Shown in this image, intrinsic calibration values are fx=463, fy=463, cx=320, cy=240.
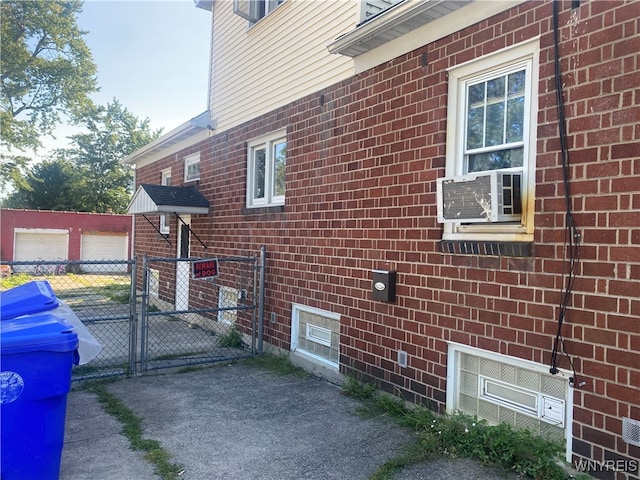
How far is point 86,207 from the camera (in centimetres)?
3712

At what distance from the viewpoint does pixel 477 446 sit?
383 cm

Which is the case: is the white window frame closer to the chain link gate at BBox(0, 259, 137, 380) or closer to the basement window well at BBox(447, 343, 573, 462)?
the basement window well at BBox(447, 343, 573, 462)

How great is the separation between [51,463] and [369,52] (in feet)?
16.8

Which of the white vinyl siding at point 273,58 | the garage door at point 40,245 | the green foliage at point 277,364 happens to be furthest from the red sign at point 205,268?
the garage door at point 40,245

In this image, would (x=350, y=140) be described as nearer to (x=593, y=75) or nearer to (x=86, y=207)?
(x=593, y=75)

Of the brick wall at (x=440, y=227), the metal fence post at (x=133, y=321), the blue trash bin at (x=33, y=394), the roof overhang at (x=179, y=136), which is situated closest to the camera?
the blue trash bin at (x=33, y=394)

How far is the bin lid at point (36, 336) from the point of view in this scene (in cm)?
294

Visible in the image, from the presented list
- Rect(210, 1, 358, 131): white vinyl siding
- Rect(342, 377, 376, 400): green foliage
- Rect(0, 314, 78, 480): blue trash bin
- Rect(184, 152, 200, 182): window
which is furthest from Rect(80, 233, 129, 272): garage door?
Rect(0, 314, 78, 480): blue trash bin

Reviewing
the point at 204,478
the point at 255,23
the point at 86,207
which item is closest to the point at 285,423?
the point at 204,478

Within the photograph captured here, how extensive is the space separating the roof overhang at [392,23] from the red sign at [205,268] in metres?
3.41

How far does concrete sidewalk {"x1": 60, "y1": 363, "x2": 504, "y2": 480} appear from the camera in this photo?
11.7ft

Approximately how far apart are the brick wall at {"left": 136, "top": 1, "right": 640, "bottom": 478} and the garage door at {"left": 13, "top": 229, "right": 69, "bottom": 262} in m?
21.0

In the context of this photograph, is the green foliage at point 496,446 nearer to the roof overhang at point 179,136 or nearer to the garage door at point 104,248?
the roof overhang at point 179,136

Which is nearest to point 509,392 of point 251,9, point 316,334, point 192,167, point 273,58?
point 316,334
